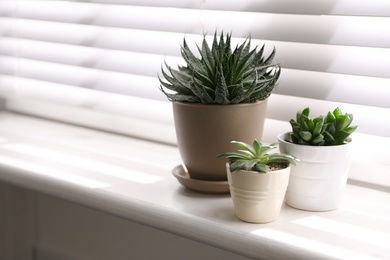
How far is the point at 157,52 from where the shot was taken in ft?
4.37

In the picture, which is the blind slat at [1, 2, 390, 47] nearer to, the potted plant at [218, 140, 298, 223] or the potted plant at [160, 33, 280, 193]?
the potted plant at [160, 33, 280, 193]

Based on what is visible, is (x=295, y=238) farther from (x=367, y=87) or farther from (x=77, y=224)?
(x=77, y=224)

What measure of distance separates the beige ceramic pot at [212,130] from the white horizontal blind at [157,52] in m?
0.17

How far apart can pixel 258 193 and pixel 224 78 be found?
0.19 metres

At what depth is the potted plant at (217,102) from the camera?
0.98m

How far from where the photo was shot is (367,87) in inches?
41.9

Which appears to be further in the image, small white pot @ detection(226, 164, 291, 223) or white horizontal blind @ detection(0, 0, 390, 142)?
white horizontal blind @ detection(0, 0, 390, 142)

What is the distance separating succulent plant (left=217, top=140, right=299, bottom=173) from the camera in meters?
0.90

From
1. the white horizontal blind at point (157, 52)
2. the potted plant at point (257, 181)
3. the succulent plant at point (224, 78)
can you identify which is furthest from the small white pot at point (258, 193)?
the white horizontal blind at point (157, 52)

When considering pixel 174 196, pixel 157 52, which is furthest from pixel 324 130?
pixel 157 52

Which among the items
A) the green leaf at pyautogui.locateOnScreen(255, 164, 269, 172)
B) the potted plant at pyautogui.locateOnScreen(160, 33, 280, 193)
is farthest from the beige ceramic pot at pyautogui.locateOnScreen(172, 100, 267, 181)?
the green leaf at pyautogui.locateOnScreen(255, 164, 269, 172)

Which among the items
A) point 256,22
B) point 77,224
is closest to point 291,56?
point 256,22

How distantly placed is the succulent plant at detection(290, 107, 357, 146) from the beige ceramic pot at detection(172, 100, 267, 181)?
8 centimetres

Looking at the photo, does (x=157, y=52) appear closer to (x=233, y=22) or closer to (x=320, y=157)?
(x=233, y=22)
